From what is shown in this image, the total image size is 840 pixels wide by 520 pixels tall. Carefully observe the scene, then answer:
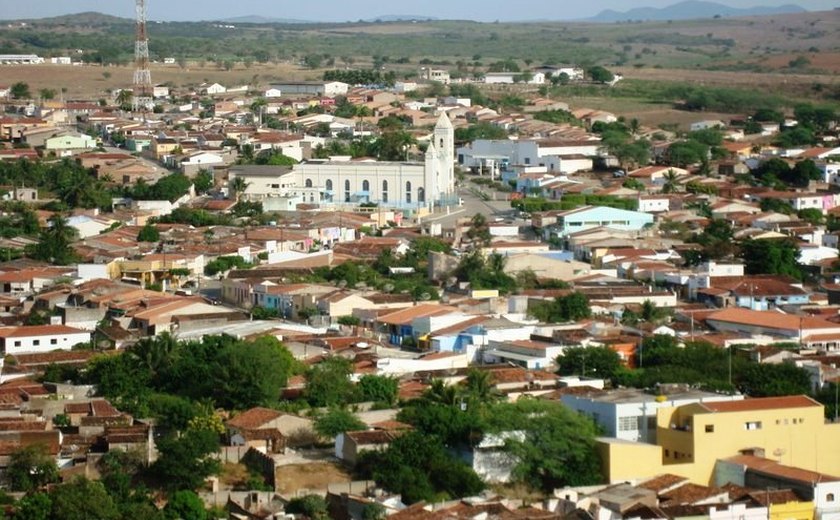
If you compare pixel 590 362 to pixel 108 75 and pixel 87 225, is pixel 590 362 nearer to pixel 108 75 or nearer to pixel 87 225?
pixel 87 225

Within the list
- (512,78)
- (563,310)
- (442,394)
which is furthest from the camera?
(512,78)

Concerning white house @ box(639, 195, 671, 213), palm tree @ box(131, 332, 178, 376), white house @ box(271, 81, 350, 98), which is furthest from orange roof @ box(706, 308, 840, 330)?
white house @ box(271, 81, 350, 98)

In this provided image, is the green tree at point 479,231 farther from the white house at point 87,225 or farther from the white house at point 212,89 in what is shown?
the white house at point 212,89

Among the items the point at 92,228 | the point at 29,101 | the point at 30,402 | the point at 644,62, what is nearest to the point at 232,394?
the point at 30,402

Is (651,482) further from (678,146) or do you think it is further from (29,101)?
(29,101)

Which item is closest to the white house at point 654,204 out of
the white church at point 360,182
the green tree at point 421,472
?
the white church at point 360,182

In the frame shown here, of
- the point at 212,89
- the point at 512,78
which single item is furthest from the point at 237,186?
the point at 512,78

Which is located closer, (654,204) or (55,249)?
(55,249)
